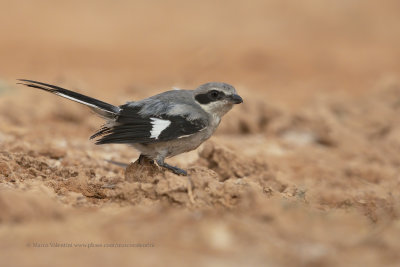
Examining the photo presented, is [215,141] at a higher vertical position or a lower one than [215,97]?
higher

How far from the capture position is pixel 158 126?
575 centimetres

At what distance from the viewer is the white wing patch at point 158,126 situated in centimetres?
570

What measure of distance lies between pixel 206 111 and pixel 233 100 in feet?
0.90

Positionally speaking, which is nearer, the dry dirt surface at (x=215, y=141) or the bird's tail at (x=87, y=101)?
the dry dirt surface at (x=215, y=141)

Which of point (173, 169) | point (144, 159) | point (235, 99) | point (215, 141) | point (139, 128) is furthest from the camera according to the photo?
point (215, 141)

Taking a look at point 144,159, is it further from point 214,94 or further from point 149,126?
point 214,94

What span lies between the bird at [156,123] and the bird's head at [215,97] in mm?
29

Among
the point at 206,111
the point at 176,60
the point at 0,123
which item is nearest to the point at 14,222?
the point at 206,111

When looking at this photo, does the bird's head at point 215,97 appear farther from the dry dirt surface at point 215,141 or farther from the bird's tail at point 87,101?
the bird's tail at point 87,101

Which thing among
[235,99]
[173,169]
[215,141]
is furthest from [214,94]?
[215,141]

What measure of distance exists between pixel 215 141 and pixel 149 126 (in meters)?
1.61

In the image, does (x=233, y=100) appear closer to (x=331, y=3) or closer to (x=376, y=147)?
(x=376, y=147)

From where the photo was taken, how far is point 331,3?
20656 millimetres

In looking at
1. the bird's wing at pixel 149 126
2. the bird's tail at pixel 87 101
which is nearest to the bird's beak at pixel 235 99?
the bird's wing at pixel 149 126
